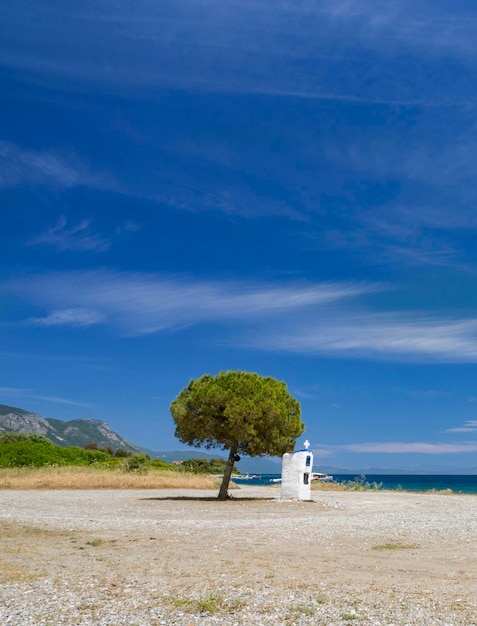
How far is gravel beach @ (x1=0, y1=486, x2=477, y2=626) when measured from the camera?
777 centimetres

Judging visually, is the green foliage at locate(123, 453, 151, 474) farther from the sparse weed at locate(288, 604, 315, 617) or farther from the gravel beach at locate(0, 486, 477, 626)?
the sparse weed at locate(288, 604, 315, 617)

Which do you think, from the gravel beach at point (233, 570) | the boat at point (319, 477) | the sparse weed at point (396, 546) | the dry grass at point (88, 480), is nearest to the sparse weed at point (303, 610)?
the gravel beach at point (233, 570)

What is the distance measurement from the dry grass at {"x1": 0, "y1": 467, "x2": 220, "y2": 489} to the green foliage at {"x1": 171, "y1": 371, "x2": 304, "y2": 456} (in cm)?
1074

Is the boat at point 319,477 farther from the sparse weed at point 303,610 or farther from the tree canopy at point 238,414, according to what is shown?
the sparse weed at point 303,610

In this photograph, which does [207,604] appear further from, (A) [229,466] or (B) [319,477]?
(B) [319,477]

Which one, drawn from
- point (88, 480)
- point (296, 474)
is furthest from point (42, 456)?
point (296, 474)

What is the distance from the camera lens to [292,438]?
28.2 m

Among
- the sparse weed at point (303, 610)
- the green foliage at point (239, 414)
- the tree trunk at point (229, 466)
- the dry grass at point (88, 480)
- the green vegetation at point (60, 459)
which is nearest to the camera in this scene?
the sparse weed at point (303, 610)

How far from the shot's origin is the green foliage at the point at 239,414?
1037 inches

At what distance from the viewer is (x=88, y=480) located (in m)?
36.5

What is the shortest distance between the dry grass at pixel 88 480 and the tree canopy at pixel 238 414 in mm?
10678

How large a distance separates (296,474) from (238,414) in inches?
174

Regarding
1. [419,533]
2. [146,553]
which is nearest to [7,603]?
[146,553]

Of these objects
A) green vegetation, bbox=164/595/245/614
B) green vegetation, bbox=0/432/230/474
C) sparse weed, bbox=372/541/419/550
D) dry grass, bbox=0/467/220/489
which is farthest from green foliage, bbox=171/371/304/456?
green vegetation, bbox=164/595/245/614
